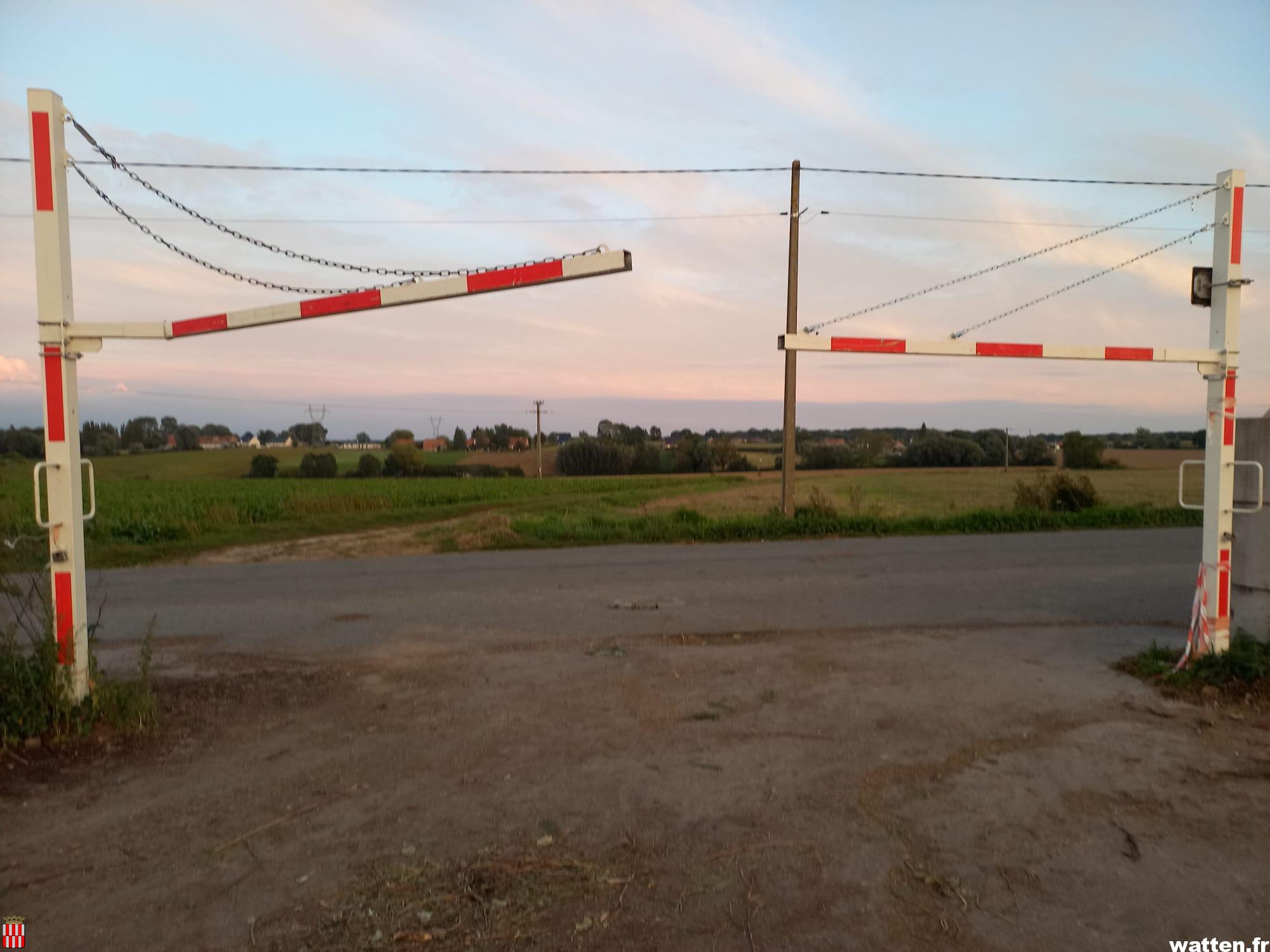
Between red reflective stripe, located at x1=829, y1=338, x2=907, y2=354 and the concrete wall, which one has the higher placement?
red reflective stripe, located at x1=829, y1=338, x2=907, y2=354

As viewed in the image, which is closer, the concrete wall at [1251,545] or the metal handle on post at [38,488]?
the metal handle on post at [38,488]

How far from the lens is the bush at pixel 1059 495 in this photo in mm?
21719

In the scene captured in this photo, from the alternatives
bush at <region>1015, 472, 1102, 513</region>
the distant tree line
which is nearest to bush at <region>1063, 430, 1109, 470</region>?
the distant tree line

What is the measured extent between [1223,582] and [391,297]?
21.5 feet

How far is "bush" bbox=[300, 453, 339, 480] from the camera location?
53.6 meters

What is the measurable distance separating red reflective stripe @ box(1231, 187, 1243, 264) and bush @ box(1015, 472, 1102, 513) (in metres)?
15.6

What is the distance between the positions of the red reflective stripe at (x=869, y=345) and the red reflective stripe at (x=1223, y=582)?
2882 millimetres

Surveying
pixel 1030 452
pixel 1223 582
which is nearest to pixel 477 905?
pixel 1223 582

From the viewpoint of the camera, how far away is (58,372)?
18.8ft

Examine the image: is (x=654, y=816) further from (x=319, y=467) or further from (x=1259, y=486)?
(x=319, y=467)

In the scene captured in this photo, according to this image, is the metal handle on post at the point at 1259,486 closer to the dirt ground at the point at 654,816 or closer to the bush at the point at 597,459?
the dirt ground at the point at 654,816

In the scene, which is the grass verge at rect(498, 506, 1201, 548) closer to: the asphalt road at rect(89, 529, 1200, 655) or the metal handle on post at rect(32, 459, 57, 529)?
the asphalt road at rect(89, 529, 1200, 655)

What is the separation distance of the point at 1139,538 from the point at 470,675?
13903 mm

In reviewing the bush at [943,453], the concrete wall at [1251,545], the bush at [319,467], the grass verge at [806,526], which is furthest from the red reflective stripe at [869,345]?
the bush at [943,453]
